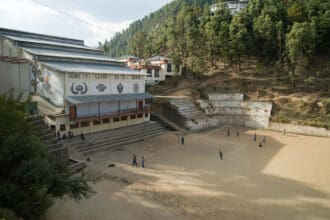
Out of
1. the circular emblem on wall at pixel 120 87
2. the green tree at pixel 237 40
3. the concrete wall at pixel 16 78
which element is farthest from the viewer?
the green tree at pixel 237 40

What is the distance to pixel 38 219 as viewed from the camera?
49.1ft

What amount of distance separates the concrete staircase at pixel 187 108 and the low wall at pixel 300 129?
11322 mm

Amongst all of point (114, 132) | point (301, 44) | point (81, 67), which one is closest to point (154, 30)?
point (301, 44)

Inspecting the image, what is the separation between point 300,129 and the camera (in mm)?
40750

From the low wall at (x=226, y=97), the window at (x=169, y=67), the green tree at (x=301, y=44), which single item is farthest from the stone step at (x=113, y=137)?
the green tree at (x=301, y=44)

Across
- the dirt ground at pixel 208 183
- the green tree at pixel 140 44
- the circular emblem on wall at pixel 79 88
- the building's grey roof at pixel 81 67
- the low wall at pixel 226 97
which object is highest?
the green tree at pixel 140 44

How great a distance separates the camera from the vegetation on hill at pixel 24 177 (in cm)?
1313

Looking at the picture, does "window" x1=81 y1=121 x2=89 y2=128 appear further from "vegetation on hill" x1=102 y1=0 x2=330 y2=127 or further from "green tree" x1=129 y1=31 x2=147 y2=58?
"green tree" x1=129 y1=31 x2=147 y2=58

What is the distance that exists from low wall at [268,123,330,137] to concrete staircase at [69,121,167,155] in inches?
670

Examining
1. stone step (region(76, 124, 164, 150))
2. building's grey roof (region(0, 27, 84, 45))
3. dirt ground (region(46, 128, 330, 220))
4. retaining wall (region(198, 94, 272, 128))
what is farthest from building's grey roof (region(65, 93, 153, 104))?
building's grey roof (region(0, 27, 84, 45))

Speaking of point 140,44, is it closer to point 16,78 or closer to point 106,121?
point 106,121

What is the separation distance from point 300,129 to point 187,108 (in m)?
17.0

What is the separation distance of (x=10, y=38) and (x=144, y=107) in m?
19.2

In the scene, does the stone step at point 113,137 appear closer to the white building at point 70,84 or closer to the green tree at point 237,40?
the white building at point 70,84
